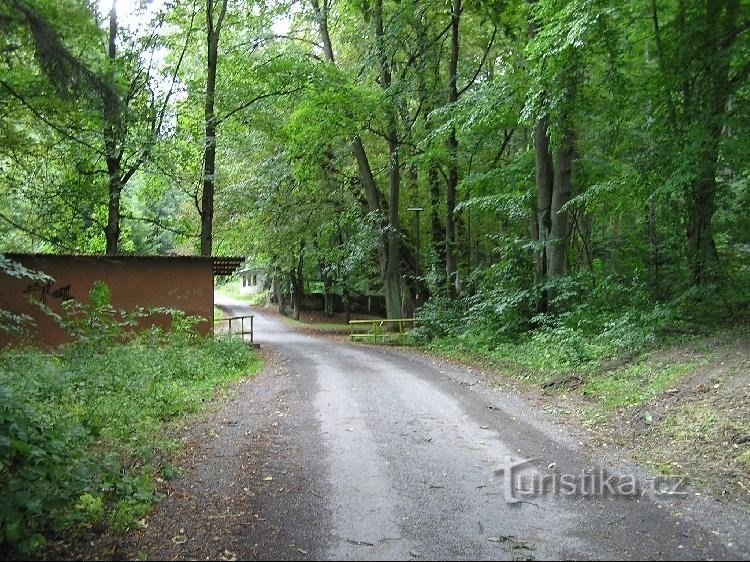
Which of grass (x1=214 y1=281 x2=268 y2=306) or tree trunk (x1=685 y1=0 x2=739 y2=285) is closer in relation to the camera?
tree trunk (x1=685 y1=0 x2=739 y2=285)

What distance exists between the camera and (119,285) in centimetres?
1501

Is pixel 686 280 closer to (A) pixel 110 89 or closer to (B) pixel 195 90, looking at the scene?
(A) pixel 110 89

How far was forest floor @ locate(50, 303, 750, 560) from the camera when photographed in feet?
12.9

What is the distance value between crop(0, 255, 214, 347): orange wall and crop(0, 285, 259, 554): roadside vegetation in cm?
148

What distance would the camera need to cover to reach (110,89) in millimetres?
6250

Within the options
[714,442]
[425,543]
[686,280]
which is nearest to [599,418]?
[714,442]

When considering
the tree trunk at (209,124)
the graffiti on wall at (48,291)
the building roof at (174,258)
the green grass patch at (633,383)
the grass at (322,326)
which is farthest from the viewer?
the grass at (322,326)

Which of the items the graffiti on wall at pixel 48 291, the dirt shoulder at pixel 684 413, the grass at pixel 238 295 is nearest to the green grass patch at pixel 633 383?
the dirt shoulder at pixel 684 413

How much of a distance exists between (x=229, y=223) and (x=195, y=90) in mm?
7737

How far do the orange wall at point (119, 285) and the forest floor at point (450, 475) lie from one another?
267 inches

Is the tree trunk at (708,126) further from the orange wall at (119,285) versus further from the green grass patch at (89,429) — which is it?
the orange wall at (119,285)

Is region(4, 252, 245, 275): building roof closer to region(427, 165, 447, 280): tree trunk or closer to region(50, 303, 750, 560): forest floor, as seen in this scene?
region(50, 303, 750, 560): forest floor

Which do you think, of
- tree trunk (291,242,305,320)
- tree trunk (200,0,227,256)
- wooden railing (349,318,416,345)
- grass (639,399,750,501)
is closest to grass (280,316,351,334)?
tree trunk (291,242,305,320)

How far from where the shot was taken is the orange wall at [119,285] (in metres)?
14.2
